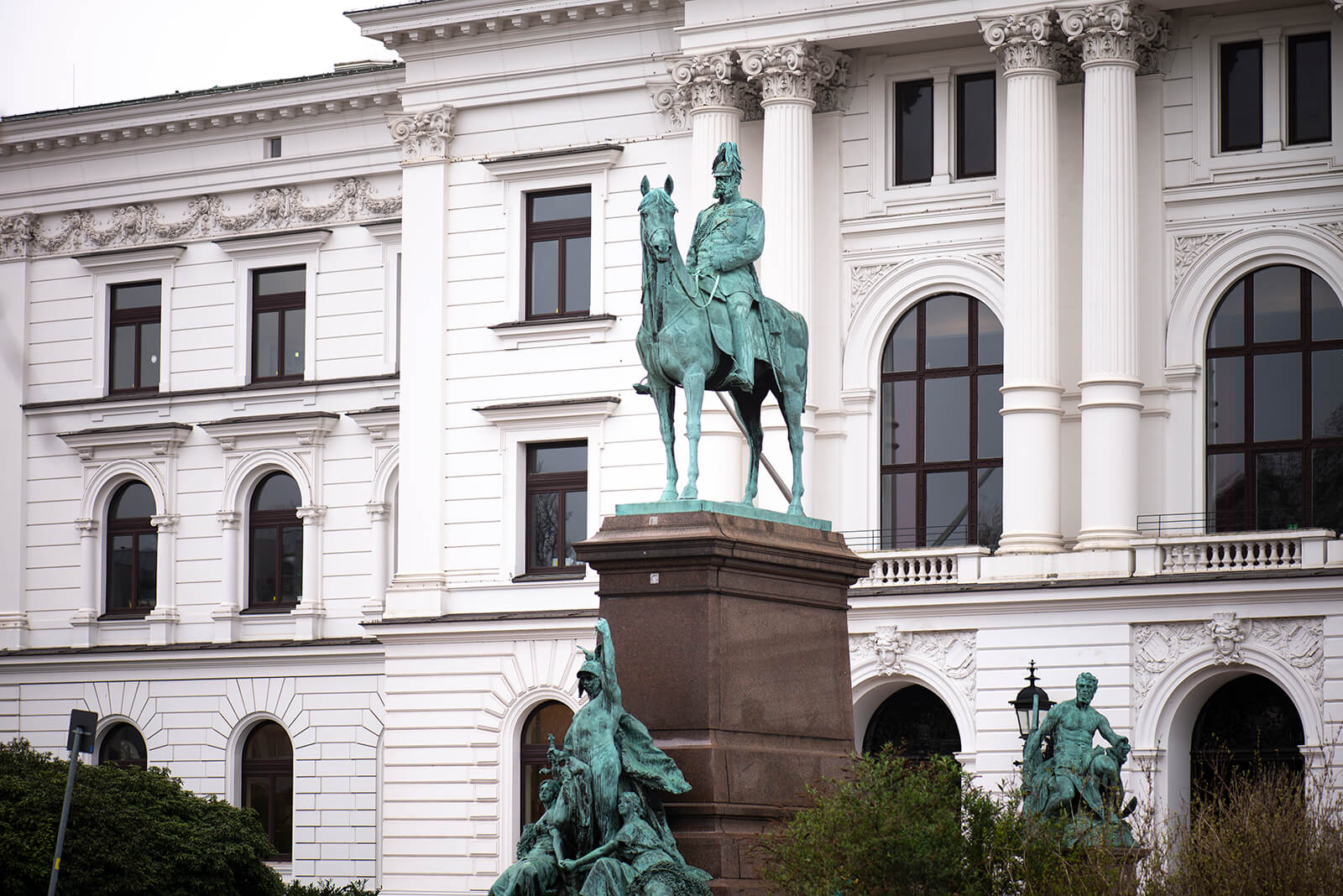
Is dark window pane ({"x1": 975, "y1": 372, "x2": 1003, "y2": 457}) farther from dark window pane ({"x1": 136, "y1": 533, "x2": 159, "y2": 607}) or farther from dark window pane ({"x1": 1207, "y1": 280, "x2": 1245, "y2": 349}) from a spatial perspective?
dark window pane ({"x1": 136, "y1": 533, "x2": 159, "y2": 607})

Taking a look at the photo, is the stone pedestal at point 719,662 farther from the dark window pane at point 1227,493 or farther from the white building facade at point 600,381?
the dark window pane at point 1227,493

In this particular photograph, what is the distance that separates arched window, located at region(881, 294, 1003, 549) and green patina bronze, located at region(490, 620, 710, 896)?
22732mm

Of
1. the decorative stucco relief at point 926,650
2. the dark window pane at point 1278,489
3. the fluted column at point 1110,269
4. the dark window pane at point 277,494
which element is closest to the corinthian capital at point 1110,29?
the fluted column at point 1110,269

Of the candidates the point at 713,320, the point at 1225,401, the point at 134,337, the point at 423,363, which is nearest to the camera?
the point at 713,320

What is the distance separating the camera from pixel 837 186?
41969 millimetres

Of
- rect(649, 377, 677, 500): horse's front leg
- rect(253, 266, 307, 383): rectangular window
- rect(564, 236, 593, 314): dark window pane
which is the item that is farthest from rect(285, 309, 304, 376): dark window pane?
rect(649, 377, 677, 500): horse's front leg

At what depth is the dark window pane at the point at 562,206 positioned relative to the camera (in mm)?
43969

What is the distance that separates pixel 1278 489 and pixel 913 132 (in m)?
9.00

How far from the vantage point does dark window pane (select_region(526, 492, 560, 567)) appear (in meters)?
43.6

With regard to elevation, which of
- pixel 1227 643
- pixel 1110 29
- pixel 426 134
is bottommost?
pixel 1227 643

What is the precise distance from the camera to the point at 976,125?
135 ft

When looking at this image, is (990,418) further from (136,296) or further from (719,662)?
(719,662)

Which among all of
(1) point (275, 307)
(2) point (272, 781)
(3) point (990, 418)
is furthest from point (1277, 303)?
(2) point (272, 781)

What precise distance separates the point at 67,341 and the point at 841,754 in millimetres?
34367
